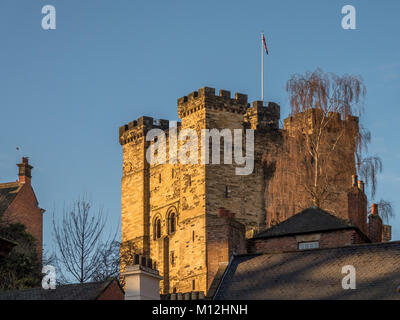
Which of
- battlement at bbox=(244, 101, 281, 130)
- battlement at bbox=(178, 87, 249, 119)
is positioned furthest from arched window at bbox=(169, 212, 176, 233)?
battlement at bbox=(244, 101, 281, 130)

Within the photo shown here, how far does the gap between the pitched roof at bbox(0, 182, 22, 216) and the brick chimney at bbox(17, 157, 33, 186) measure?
20.8 inches

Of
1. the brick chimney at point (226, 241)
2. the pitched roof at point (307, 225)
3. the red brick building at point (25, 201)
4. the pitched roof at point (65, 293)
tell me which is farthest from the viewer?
the red brick building at point (25, 201)

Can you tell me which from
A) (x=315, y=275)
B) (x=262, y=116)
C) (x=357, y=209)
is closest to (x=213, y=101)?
(x=262, y=116)

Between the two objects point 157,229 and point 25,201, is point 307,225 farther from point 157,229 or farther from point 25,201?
point 25,201

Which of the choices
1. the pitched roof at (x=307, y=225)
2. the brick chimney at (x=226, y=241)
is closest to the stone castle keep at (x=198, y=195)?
the pitched roof at (x=307, y=225)

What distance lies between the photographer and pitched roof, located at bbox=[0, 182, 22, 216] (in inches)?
2747

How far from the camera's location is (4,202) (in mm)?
69750

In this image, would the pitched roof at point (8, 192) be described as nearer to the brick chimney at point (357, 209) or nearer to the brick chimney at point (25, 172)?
the brick chimney at point (25, 172)

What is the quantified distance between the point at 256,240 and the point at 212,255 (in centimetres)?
279

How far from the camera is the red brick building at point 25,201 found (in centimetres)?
7375

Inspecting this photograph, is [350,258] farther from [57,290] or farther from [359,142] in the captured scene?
[359,142]

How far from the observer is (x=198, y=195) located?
71.1 metres

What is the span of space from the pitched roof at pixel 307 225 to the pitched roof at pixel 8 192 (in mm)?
29300

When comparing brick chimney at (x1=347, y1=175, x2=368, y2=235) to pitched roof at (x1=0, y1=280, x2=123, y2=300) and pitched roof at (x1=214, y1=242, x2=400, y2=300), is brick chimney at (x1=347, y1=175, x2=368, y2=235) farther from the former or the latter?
Answer: pitched roof at (x1=0, y1=280, x2=123, y2=300)
